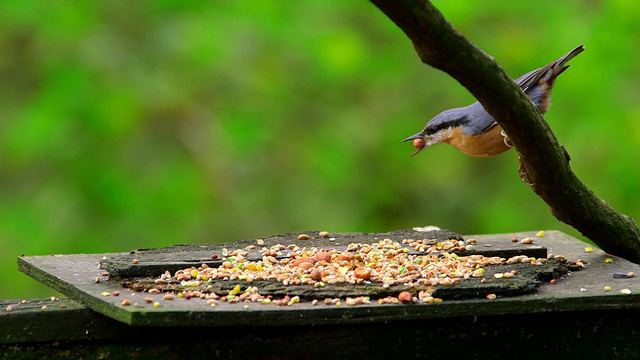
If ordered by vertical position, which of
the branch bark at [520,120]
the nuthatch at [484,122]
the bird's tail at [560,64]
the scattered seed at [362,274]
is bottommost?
the scattered seed at [362,274]

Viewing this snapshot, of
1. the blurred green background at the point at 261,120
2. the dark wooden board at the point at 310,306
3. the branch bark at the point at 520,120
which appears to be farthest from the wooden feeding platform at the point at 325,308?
→ the blurred green background at the point at 261,120

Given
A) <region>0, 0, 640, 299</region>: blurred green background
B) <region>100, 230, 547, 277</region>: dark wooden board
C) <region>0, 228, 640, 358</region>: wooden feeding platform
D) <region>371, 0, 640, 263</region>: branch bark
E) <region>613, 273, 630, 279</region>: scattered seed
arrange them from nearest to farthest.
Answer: <region>371, 0, 640, 263</region>: branch bark
<region>0, 228, 640, 358</region>: wooden feeding platform
<region>100, 230, 547, 277</region>: dark wooden board
<region>613, 273, 630, 279</region>: scattered seed
<region>0, 0, 640, 299</region>: blurred green background

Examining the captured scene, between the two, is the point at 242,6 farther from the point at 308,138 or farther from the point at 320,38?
the point at 308,138

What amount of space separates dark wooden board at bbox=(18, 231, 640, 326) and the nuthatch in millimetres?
911

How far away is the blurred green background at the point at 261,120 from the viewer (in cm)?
568

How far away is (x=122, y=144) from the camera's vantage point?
5.86m

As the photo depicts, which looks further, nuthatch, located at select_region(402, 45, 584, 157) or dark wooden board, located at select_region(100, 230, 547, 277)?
nuthatch, located at select_region(402, 45, 584, 157)

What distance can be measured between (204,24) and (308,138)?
1.00m

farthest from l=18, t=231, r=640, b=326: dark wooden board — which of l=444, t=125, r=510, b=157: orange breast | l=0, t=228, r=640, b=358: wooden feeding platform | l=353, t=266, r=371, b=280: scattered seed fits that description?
l=444, t=125, r=510, b=157: orange breast

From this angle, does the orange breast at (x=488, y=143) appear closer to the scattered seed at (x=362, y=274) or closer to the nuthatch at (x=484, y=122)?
the nuthatch at (x=484, y=122)

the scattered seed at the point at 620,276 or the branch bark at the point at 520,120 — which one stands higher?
the branch bark at the point at 520,120

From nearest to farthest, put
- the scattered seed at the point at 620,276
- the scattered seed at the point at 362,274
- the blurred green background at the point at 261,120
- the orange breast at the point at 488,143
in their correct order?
the scattered seed at the point at 362,274 → the scattered seed at the point at 620,276 → the orange breast at the point at 488,143 → the blurred green background at the point at 261,120

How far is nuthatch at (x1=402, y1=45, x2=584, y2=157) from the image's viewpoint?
3617mm

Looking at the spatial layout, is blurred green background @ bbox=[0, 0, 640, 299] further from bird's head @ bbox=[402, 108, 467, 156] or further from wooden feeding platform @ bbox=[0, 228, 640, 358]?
wooden feeding platform @ bbox=[0, 228, 640, 358]
